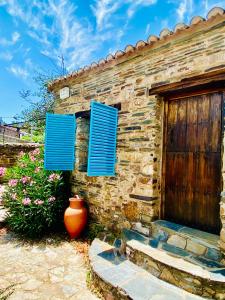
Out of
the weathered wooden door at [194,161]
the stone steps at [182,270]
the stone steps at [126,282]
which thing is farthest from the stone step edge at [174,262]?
the weathered wooden door at [194,161]

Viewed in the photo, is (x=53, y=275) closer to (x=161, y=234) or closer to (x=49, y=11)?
(x=161, y=234)

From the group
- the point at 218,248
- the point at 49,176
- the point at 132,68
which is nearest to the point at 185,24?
the point at 132,68

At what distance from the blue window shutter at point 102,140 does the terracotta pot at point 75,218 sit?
112 centimetres

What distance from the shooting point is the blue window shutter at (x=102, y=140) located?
3906mm

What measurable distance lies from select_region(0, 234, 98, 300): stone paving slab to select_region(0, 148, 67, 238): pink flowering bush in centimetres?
40

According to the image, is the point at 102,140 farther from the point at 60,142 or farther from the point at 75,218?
the point at 75,218

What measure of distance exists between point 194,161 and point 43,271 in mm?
2955

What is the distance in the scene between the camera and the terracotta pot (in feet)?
15.1

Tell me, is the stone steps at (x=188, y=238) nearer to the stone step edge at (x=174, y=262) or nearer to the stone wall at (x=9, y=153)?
the stone step edge at (x=174, y=262)

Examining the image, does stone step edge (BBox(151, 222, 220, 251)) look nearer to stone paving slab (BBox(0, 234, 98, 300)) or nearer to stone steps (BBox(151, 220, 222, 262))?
stone steps (BBox(151, 220, 222, 262))

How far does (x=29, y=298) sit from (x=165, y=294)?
1.71 metres

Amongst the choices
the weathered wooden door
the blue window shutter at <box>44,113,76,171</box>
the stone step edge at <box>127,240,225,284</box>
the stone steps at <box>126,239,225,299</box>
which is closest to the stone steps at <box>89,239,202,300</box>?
the stone steps at <box>126,239,225,299</box>

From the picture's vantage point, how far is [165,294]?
2506 millimetres

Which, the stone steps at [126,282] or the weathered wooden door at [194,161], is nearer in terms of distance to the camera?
the stone steps at [126,282]
